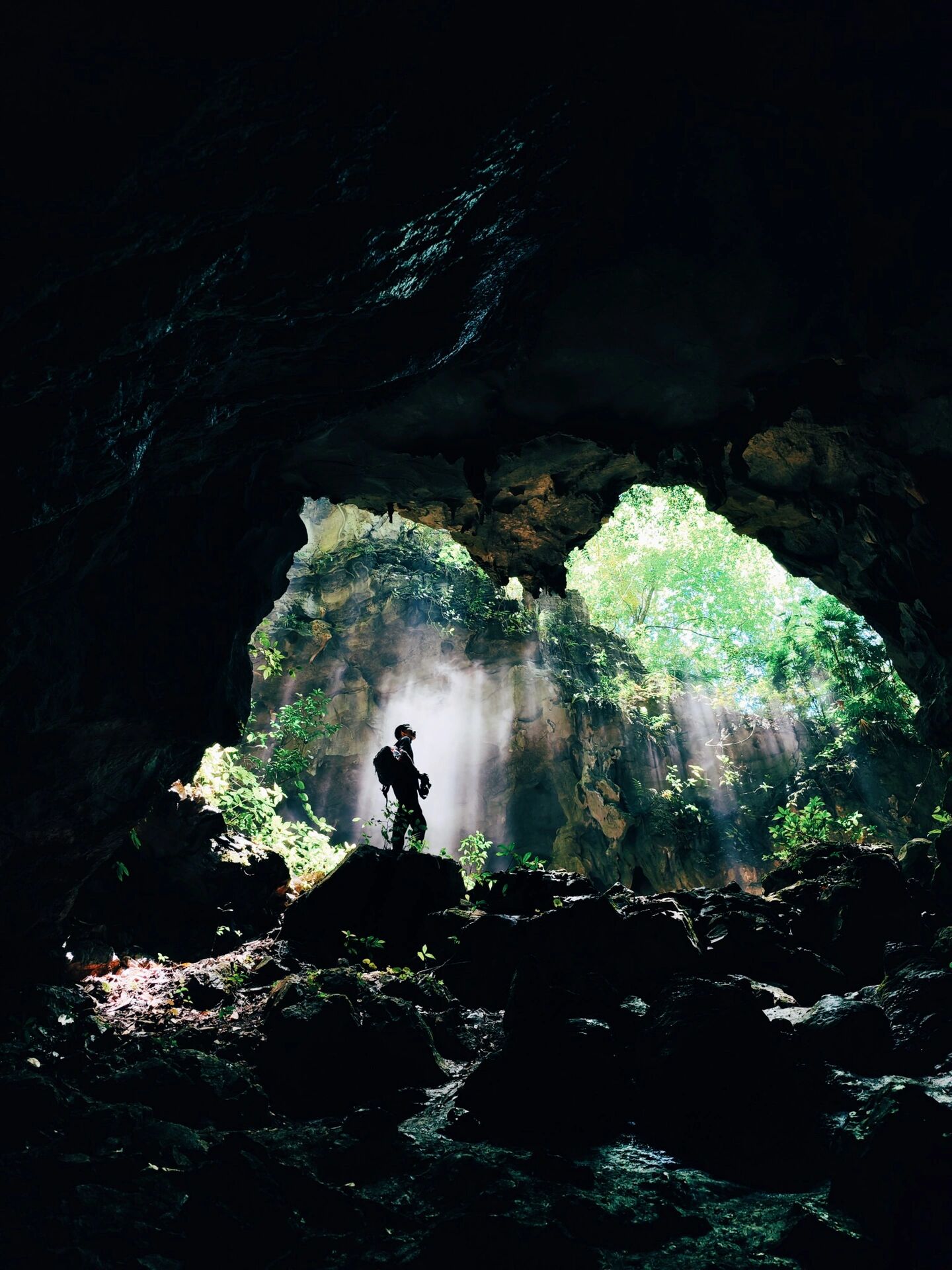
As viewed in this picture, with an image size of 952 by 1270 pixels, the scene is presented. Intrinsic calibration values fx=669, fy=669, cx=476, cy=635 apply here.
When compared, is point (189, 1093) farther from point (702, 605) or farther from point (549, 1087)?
point (702, 605)

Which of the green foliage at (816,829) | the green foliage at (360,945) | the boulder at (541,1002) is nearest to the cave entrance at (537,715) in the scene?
the green foliage at (816,829)

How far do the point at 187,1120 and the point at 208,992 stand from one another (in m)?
2.77

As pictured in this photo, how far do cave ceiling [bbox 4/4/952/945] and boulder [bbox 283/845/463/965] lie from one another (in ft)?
7.49

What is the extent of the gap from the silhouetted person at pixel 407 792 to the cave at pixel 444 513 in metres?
A: 0.83

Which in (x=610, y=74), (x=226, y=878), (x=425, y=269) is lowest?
(x=226, y=878)

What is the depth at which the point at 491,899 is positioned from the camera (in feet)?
29.3

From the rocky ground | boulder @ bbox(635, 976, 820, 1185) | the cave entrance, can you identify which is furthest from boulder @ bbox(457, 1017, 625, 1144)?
the cave entrance

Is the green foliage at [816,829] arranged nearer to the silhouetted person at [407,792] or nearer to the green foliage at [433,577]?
the silhouetted person at [407,792]

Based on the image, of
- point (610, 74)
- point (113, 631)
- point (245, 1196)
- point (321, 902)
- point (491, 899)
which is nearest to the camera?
point (245, 1196)

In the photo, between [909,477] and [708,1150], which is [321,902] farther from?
[909,477]

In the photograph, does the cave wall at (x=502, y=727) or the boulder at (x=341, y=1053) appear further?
the cave wall at (x=502, y=727)

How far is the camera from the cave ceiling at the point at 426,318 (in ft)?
10.7

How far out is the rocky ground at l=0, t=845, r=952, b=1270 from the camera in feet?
10.0

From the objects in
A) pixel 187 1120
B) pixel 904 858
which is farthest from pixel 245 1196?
pixel 904 858
